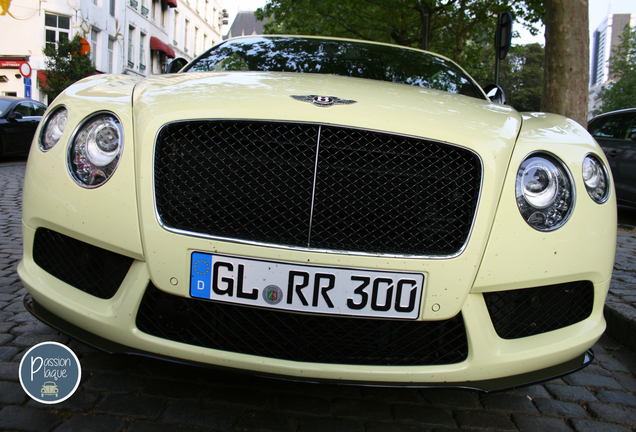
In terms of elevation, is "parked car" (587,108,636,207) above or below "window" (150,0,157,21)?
below

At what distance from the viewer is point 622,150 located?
7152 millimetres

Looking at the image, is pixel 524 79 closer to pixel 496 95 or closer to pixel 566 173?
pixel 496 95

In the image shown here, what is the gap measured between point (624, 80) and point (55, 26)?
41555 mm

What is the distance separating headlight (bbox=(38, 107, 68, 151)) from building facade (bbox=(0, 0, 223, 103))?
18.5 metres

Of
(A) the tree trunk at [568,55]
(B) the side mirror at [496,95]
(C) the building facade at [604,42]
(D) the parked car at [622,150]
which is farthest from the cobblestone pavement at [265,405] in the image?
(C) the building facade at [604,42]

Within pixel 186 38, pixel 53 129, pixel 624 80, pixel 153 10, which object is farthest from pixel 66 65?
pixel 624 80

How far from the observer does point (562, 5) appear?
20.4 feet

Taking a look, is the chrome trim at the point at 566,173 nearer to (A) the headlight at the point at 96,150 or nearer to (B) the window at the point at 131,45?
(A) the headlight at the point at 96,150

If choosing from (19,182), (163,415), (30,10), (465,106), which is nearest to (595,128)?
(465,106)

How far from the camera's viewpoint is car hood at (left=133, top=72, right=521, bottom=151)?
169 cm

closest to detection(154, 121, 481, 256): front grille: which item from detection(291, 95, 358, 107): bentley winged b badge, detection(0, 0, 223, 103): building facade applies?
detection(291, 95, 358, 107): bentley winged b badge

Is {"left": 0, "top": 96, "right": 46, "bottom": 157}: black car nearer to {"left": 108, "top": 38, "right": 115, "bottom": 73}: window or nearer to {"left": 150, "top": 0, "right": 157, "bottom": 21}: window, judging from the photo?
{"left": 108, "top": 38, "right": 115, "bottom": 73}: window

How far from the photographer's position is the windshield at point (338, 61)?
10.2 feet

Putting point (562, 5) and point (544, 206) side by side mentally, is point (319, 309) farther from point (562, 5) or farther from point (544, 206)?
point (562, 5)
